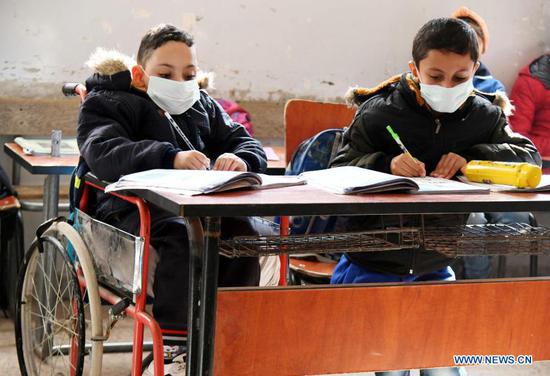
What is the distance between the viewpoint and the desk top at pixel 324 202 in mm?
1628

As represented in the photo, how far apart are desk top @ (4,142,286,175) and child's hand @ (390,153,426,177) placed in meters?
0.91

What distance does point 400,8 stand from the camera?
14.4 feet

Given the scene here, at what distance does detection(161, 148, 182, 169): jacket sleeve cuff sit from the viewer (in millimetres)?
2209

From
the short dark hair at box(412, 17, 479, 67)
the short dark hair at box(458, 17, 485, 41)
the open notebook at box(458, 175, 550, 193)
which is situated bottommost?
the open notebook at box(458, 175, 550, 193)

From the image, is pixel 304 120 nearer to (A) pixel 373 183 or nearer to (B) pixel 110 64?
(B) pixel 110 64

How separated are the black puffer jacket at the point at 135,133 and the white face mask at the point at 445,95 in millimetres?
517

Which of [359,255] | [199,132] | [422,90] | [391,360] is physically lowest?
[391,360]

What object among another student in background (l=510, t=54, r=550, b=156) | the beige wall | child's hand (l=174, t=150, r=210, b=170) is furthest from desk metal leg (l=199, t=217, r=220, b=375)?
another student in background (l=510, t=54, r=550, b=156)

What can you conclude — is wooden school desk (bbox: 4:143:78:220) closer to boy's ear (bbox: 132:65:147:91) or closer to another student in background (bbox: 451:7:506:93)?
boy's ear (bbox: 132:65:147:91)

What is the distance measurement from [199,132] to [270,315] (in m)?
0.85

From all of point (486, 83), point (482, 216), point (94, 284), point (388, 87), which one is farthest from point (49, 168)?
point (486, 83)

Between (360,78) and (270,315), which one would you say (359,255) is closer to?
(270,315)

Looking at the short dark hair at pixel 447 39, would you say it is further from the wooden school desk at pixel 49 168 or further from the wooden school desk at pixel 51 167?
the wooden school desk at pixel 49 168

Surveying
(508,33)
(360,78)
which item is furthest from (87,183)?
(508,33)
